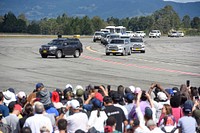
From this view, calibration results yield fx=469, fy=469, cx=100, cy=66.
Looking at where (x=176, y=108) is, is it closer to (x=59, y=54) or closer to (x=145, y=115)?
(x=145, y=115)

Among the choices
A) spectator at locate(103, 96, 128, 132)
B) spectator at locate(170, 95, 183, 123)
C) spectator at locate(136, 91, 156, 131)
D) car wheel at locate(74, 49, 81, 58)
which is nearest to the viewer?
spectator at locate(136, 91, 156, 131)

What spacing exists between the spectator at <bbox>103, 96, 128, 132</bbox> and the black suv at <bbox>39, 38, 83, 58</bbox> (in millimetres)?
33075

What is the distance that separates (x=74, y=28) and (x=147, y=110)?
13659cm

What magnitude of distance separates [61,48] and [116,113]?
33.8m

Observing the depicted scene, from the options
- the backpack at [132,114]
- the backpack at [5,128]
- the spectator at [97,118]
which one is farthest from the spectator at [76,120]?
the backpack at [5,128]

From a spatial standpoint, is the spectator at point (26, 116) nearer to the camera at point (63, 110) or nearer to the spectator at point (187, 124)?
the camera at point (63, 110)

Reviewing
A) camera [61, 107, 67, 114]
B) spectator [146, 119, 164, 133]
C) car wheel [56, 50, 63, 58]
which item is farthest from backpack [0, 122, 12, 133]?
car wheel [56, 50, 63, 58]

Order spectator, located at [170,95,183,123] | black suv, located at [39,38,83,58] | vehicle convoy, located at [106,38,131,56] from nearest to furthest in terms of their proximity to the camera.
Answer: spectator, located at [170,95,183,123], black suv, located at [39,38,83,58], vehicle convoy, located at [106,38,131,56]

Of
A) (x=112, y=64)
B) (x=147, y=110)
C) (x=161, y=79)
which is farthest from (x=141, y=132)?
(x=112, y=64)

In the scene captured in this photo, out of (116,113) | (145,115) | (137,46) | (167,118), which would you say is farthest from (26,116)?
(137,46)

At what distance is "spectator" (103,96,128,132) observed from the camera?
10.1m

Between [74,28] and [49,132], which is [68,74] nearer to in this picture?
[49,132]

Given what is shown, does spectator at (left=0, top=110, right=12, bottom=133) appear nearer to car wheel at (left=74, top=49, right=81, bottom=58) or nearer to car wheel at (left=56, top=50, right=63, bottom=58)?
car wheel at (left=56, top=50, right=63, bottom=58)

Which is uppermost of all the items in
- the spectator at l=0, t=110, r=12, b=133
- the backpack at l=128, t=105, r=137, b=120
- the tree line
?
the backpack at l=128, t=105, r=137, b=120
